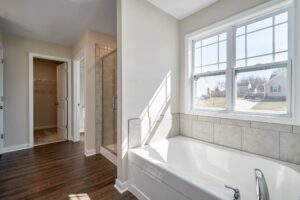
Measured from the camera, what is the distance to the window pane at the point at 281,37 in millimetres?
1562

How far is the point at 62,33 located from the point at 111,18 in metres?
1.25

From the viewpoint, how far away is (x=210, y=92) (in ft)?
7.50

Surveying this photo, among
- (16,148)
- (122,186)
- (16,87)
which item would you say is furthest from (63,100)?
(122,186)

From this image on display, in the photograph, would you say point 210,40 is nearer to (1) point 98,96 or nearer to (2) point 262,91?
(2) point 262,91

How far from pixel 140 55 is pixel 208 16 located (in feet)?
3.82

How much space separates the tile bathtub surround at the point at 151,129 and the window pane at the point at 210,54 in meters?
1.01

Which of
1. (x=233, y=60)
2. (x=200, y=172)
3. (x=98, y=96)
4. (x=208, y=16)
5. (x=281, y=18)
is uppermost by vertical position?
(x=208, y=16)

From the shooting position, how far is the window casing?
62.7 inches

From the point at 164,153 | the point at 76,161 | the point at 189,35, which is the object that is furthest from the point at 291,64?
the point at 76,161

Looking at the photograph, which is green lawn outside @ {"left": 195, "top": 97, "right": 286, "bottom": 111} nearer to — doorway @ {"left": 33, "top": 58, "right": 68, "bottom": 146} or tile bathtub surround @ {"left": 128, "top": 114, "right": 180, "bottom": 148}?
tile bathtub surround @ {"left": 128, "top": 114, "right": 180, "bottom": 148}

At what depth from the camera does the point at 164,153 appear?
207 centimetres

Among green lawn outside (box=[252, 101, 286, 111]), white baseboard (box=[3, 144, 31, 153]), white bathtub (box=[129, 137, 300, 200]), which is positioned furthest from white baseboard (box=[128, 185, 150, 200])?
white baseboard (box=[3, 144, 31, 153])

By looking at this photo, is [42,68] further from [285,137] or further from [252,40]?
[285,137]

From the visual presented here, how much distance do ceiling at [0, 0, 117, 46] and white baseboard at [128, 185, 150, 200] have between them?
8.43ft
